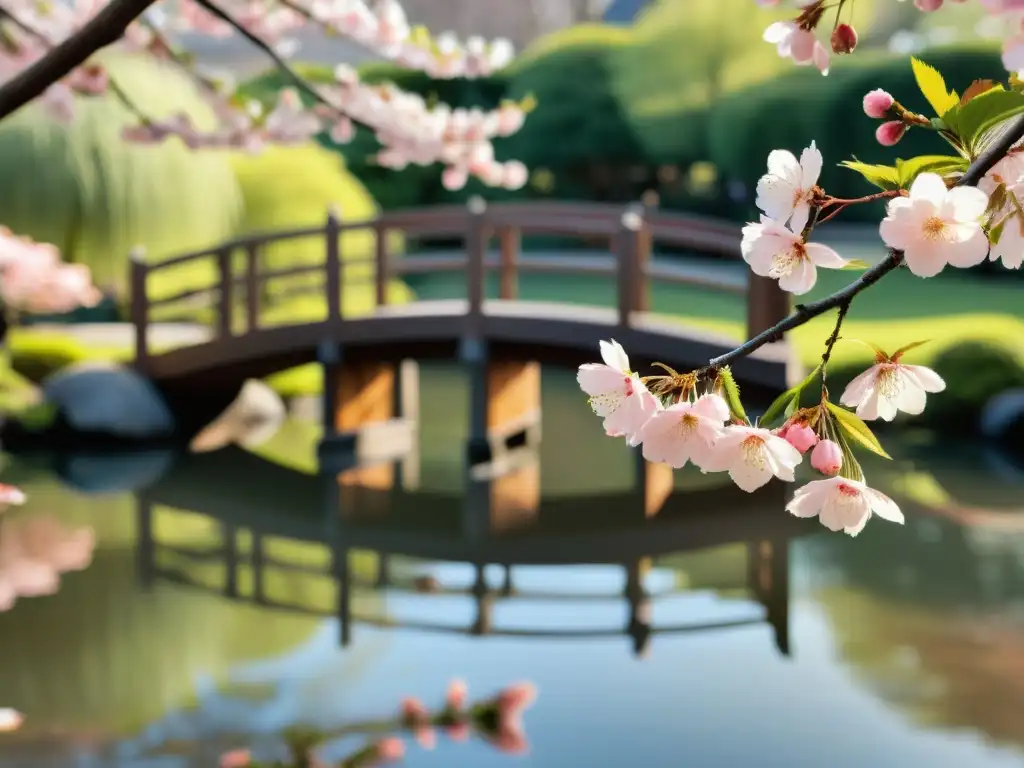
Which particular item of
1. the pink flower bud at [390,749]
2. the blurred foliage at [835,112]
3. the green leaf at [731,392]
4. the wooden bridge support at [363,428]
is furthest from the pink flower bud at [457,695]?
the blurred foliage at [835,112]

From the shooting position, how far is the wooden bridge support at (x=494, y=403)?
8.41 m

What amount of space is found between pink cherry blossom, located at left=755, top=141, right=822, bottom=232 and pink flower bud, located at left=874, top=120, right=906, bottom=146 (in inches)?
5.7

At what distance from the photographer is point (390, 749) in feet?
13.7

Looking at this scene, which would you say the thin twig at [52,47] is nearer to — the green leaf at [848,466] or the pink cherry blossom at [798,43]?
the pink cherry blossom at [798,43]

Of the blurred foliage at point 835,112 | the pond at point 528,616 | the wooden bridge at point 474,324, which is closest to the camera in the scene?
the pond at point 528,616

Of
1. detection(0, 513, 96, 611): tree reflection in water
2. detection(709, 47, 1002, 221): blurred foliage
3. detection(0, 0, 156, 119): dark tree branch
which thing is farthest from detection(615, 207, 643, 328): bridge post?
detection(709, 47, 1002, 221): blurred foliage

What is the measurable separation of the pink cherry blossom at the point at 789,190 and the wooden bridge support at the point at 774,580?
4303 millimetres

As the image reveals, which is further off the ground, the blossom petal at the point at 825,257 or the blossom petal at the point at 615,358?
the blossom petal at the point at 825,257

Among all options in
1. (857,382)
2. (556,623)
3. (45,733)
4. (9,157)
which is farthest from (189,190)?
(857,382)

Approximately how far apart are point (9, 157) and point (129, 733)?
6.43 metres

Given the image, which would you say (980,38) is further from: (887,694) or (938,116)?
(938,116)

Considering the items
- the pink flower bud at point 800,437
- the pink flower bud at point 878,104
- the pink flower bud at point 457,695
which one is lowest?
the pink flower bud at point 457,695

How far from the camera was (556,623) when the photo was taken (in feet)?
18.4

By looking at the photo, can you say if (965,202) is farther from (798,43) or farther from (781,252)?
(798,43)
